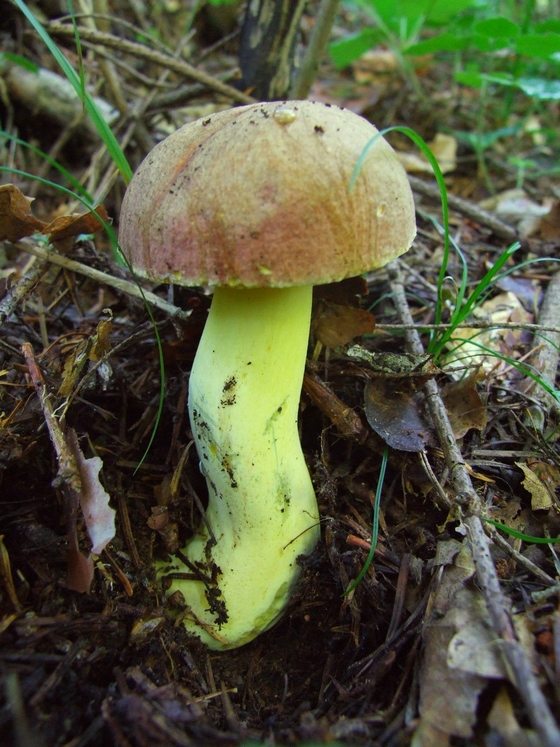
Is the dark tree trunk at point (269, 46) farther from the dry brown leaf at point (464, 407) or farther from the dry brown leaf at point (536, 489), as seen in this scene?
the dry brown leaf at point (536, 489)

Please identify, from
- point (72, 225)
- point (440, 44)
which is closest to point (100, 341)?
point (72, 225)

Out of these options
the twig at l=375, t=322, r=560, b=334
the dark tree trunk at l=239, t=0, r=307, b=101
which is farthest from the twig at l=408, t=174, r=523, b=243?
the twig at l=375, t=322, r=560, b=334

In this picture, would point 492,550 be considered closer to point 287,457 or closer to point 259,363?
point 287,457

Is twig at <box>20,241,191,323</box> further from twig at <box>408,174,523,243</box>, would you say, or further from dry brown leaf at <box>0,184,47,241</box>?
twig at <box>408,174,523,243</box>

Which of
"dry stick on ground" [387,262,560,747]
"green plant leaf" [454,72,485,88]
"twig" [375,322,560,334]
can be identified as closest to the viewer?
"dry stick on ground" [387,262,560,747]

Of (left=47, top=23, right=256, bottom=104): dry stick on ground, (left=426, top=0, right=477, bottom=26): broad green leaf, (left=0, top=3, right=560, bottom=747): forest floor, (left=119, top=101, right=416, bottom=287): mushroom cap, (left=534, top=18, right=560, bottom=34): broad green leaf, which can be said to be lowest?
(left=0, top=3, right=560, bottom=747): forest floor

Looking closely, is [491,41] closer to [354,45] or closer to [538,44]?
[538,44]

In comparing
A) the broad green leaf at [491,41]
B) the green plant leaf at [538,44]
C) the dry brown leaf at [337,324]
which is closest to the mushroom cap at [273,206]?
the dry brown leaf at [337,324]
